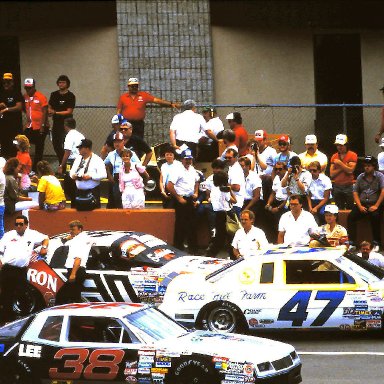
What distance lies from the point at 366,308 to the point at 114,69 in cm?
1213

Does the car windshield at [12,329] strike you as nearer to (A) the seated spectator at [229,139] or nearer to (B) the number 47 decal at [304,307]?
(B) the number 47 decal at [304,307]

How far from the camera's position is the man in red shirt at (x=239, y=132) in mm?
24375

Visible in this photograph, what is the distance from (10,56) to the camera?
29.2 metres

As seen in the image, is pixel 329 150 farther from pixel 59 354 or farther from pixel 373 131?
pixel 59 354

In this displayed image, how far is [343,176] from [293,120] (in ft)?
12.6

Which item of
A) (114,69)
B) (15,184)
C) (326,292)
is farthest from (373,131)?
(326,292)

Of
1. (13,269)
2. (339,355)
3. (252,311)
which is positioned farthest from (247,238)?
(339,355)

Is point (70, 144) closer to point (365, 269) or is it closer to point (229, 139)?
point (229, 139)

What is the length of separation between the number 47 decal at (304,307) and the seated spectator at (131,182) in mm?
5576

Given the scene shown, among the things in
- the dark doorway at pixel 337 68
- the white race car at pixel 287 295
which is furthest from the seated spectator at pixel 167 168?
the dark doorway at pixel 337 68

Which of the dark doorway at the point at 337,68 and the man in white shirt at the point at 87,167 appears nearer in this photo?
the man in white shirt at the point at 87,167

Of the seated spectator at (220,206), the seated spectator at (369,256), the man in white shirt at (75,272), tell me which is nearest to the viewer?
the man in white shirt at (75,272)

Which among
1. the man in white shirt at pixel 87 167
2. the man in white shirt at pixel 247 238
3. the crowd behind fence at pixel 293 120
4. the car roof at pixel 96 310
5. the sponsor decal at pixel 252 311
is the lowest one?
the sponsor decal at pixel 252 311

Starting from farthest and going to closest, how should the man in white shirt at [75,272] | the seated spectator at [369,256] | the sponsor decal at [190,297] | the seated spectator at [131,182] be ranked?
the seated spectator at [131,182] < the seated spectator at [369,256] < the man in white shirt at [75,272] < the sponsor decal at [190,297]
